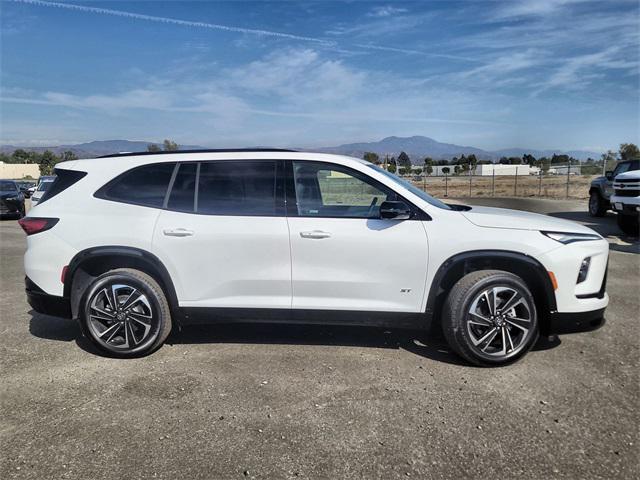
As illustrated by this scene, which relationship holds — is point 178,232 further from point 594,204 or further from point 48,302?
point 594,204

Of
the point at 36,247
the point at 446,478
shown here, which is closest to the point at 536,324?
the point at 446,478

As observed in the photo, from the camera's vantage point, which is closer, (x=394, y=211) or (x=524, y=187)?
(x=394, y=211)

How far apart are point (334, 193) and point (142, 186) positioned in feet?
5.70

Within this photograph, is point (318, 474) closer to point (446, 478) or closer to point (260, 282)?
point (446, 478)

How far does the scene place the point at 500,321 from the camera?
385cm

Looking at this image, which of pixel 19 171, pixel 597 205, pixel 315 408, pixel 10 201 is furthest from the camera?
pixel 19 171

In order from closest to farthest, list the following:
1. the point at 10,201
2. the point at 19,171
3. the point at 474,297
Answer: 1. the point at 474,297
2. the point at 10,201
3. the point at 19,171

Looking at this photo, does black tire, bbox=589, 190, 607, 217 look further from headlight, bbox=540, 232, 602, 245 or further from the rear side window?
the rear side window

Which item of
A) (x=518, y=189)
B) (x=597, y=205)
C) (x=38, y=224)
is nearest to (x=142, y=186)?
(x=38, y=224)

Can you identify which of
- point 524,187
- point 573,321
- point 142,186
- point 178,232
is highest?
point 142,186

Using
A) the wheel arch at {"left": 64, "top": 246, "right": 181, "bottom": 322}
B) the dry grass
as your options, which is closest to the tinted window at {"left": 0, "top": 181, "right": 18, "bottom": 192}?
the wheel arch at {"left": 64, "top": 246, "right": 181, "bottom": 322}

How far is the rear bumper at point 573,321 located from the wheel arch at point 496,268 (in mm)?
53

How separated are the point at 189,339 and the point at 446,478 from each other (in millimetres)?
2905

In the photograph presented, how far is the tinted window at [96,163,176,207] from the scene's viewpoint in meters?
4.23
